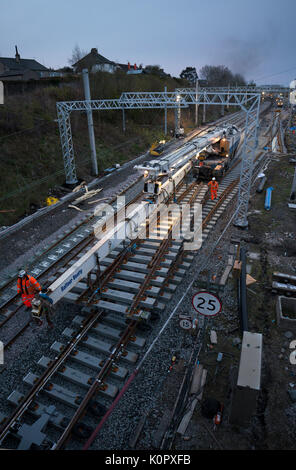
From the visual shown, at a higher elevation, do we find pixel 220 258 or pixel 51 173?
pixel 51 173

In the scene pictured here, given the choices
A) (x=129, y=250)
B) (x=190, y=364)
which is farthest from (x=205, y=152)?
(x=190, y=364)

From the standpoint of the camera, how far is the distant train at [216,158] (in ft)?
57.2

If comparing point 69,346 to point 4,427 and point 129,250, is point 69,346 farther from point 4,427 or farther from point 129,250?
point 129,250

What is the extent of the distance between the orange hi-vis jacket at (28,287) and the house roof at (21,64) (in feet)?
137

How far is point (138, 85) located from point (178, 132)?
30.4 ft

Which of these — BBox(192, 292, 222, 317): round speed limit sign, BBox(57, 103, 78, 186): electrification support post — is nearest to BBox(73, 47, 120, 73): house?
BBox(57, 103, 78, 186): electrification support post

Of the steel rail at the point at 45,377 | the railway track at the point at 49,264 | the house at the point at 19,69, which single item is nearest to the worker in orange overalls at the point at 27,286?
the railway track at the point at 49,264

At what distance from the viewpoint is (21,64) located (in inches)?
1622

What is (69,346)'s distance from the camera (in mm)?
7430

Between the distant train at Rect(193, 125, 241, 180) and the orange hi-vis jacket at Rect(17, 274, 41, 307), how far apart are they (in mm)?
12706

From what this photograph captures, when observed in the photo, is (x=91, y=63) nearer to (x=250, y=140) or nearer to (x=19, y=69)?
(x=19, y=69)

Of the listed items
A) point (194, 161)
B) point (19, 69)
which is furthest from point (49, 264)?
point (19, 69)

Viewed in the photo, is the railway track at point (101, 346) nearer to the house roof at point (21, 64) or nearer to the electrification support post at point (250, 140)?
the electrification support post at point (250, 140)
